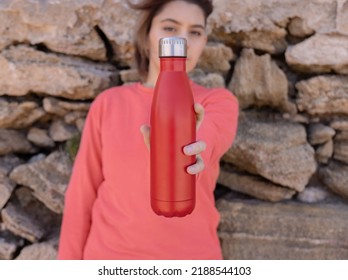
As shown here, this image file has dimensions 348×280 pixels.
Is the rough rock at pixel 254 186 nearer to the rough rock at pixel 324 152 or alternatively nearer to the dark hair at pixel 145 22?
the rough rock at pixel 324 152

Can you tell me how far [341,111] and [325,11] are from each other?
39 centimetres

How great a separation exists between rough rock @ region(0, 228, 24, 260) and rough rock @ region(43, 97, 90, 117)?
0.56 meters

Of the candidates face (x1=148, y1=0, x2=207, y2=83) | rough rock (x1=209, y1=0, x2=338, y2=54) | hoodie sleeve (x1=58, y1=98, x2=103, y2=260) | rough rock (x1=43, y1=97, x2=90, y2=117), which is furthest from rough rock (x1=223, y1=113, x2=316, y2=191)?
rough rock (x1=43, y1=97, x2=90, y2=117)

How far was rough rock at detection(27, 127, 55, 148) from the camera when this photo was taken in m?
1.90

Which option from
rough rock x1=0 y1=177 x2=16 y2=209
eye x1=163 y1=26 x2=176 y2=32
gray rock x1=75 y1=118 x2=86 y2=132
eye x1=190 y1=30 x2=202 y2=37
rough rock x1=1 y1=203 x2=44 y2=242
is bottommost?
rough rock x1=1 y1=203 x2=44 y2=242

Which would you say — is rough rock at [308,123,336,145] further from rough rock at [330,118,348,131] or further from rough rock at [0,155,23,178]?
rough rock at [0,155,23,178]

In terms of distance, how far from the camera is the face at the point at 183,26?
55.7 inches

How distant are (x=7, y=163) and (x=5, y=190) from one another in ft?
0.40

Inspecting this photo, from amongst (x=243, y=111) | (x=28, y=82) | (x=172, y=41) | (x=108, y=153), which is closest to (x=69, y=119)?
(x=28, y=82)


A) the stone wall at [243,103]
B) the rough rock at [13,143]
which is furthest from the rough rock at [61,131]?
the rough rock at [13,143]

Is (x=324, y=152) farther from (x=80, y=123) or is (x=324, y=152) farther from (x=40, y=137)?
(x=40, y=137)

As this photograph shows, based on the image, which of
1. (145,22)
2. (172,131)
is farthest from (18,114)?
(172,131)

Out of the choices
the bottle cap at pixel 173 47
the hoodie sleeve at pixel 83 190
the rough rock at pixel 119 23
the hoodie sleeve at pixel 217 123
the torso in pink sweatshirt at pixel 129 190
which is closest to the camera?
the bottle cap at pixel 173 47

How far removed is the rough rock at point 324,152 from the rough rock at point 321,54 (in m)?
0.29
